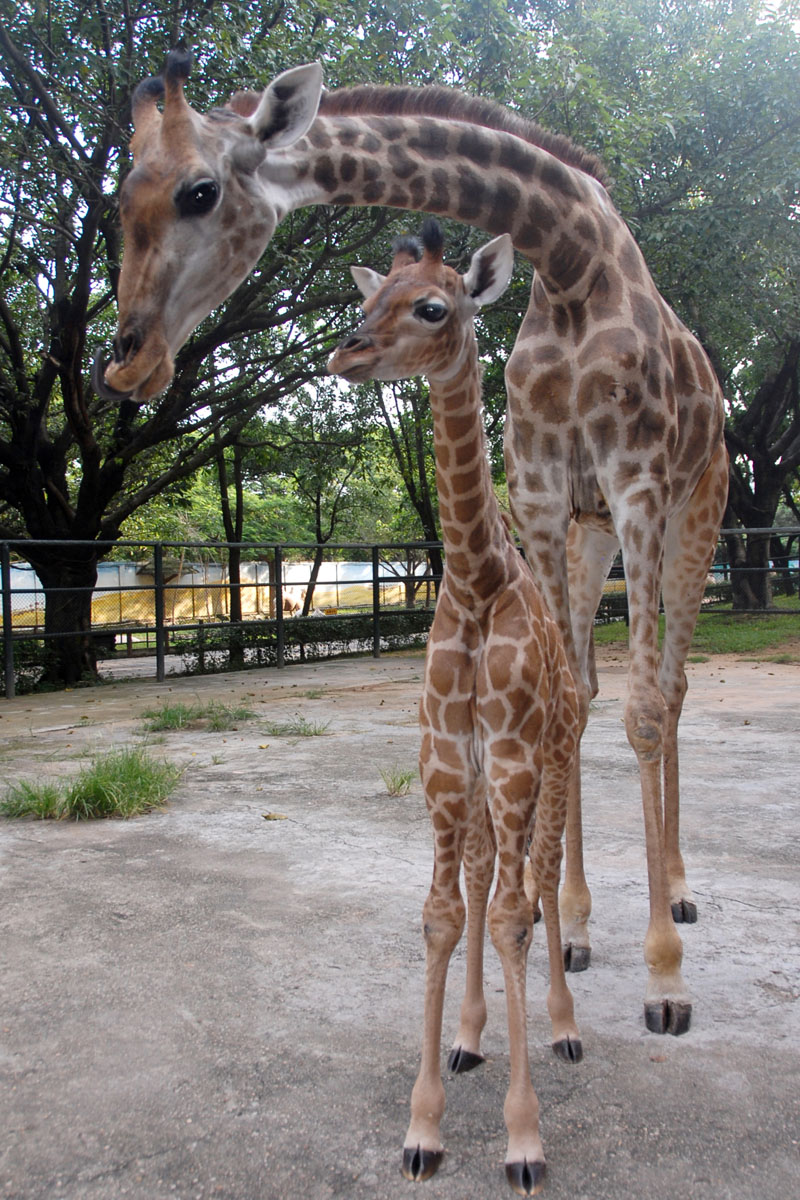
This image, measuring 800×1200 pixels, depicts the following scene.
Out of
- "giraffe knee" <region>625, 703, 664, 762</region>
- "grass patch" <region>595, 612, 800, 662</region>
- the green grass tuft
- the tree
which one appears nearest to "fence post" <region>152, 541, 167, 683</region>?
the tree

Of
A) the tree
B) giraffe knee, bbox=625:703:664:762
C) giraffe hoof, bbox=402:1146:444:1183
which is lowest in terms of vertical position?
giraffe hoof, bbox=402:1146:444:1183

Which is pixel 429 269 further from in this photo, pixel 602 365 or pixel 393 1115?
pixel 393 1115

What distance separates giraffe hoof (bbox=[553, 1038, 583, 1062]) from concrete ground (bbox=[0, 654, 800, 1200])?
3cm

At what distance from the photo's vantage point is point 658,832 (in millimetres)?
2568

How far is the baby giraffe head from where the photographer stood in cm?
186

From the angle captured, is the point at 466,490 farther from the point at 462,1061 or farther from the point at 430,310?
the point at 462,1061

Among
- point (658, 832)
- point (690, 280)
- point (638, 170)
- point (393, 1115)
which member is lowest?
point (393, 1115)

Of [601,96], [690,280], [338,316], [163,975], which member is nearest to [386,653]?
[338,316]

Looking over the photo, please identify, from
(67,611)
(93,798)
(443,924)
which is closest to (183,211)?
(443,924)

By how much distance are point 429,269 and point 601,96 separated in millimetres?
7449

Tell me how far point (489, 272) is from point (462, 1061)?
1840mm

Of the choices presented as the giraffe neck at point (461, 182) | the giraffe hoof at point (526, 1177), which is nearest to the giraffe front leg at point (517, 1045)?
the giraffe hoof at point (526, 1177)

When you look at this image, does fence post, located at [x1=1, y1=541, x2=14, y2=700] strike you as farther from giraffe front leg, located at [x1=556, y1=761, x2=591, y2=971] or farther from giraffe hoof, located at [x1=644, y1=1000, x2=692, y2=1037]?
giraffe hoof, located at [x1=644, y1=1000, x2=692, y2=1037]

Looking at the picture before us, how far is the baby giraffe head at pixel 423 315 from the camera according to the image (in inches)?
73.2
